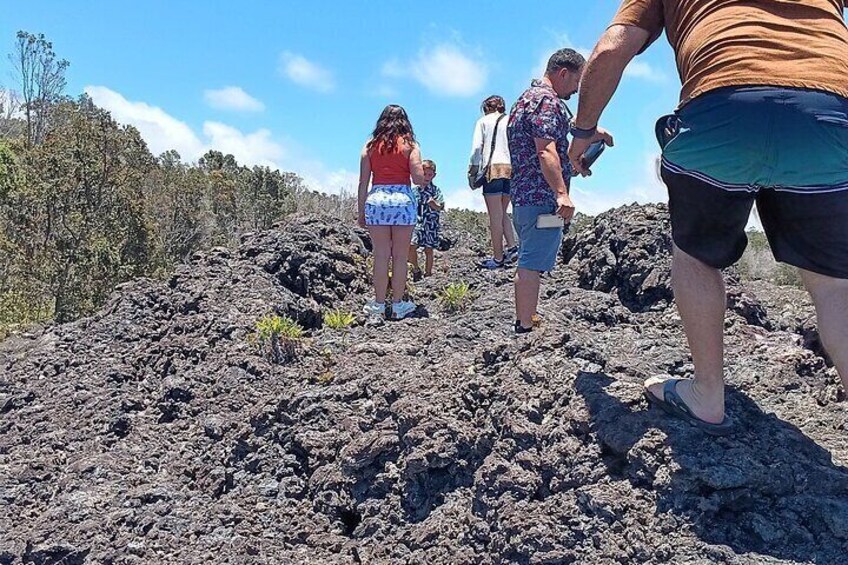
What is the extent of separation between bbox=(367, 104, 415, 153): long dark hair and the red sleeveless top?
3 centimetres

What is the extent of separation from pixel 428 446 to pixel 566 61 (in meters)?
2.41

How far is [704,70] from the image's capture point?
216cm

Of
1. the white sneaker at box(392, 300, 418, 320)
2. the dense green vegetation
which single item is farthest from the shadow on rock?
the dense green vegetation

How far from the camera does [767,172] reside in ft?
6.77

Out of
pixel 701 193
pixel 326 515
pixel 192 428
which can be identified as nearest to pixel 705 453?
pixel 701 193

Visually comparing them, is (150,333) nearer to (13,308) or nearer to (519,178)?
(519,178)

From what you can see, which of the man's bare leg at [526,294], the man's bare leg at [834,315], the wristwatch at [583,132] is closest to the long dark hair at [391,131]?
the man's bare leg at [526,294]

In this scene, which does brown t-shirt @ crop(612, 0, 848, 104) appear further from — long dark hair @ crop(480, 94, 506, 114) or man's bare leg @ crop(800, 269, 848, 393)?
long dark hair @ crop(480, 94, 506, 114)

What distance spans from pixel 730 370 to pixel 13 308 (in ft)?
27.3

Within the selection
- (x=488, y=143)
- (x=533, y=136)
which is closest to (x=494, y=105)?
(x=488, y=143)

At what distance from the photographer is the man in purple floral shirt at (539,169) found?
12.5 ft

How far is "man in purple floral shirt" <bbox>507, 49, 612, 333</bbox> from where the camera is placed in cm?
382

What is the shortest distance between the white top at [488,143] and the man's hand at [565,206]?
8.14ft

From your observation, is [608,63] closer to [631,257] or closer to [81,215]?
[631,257]
